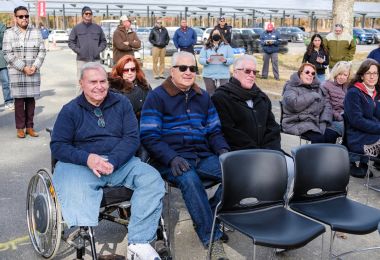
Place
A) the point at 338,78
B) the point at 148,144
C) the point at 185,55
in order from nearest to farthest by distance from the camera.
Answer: the point at 148,144
the point at 185,55
the point at 338,78

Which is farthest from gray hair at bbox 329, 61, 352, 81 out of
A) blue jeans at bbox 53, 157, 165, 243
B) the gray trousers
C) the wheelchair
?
the gray trousers

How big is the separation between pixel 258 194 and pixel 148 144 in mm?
1061

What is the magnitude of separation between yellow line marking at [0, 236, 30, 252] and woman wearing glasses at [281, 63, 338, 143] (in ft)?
10.7

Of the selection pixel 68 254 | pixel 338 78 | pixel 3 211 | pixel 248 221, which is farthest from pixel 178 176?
pixel 338 78

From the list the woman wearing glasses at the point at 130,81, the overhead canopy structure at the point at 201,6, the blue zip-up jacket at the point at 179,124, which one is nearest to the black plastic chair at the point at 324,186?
the blue zip-up jacket at the point at 179,124

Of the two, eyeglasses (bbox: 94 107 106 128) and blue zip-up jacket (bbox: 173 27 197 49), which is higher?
blue zip-up jacket (bbox: 173 27 197 49)

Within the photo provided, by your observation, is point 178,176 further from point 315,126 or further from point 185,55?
point 315,126

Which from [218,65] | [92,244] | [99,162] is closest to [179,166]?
[99,162]

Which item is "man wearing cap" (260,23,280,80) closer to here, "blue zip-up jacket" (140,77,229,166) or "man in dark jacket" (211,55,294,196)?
"man in dark jacket" (211,55,294,196)

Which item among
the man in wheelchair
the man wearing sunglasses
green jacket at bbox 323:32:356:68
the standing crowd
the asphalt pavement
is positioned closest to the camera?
the man in wheelchair

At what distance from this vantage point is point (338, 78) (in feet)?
20.9

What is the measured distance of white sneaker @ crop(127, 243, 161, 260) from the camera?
10.7 feet

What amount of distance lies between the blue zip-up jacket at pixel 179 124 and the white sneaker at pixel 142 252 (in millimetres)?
862

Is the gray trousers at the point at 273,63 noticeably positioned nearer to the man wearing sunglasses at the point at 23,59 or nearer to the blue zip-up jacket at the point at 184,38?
the blue zip-up jacket at the point at 184,38
